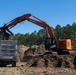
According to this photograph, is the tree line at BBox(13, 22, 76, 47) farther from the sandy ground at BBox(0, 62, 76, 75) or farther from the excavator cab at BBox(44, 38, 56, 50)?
the sandy ground at BBox(0, 62, 76, 75)

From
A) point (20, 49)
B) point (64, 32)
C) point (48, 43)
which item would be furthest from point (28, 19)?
point (64, 32)

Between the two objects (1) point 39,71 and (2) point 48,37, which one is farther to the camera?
(2) point 48,37

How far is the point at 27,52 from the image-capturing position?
179 feet

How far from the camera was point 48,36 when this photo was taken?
32406 millimetres

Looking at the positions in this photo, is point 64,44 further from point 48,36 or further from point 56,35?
point 56,35

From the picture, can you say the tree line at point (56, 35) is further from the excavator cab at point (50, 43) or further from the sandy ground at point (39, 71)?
the sandy ground at point (39, 71)

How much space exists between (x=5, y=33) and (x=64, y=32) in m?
73.8

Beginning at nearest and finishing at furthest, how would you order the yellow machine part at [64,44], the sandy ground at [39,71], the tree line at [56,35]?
the sandy ground at [39,71]
the yellow machine part at [64,44]
the tree line at [56,35]

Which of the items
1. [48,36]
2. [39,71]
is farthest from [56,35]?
[39,71]

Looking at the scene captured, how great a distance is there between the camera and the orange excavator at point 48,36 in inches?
1208

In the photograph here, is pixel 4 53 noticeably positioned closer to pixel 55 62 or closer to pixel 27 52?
pixel 55 62

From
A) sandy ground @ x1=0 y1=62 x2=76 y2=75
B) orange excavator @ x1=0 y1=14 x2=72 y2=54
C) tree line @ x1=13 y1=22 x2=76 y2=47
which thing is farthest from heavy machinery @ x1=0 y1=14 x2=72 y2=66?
tree line @ x1=13 y1=22 x2=76 y2=47

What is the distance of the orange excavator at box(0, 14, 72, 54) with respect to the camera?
101 ft

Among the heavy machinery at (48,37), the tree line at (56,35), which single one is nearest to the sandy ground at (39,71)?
the heavy machinery at (48,37)
